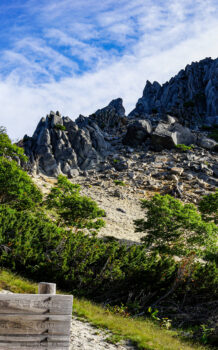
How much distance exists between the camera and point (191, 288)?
12.8 metres

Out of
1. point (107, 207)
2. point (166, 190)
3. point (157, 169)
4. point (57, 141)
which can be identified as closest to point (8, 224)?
point (107, 207)

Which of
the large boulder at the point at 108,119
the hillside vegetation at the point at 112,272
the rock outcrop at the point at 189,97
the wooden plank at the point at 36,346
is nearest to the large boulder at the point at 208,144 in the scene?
the rock outcrop at the point at 189,97

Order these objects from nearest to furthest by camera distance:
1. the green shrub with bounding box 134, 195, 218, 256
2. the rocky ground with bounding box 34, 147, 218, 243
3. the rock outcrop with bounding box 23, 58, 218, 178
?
1. the green shrub with bounding box 134, 195, 218, 256
2. the rocky ground with bounding box 34, 147, 218, 243
3. the rock outcrop with bounding box 23, 58, 218, 178

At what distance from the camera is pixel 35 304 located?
7.57ft

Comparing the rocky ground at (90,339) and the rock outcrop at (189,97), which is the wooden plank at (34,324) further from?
the rock outcrop at (189,97)

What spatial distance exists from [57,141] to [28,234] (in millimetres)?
48572

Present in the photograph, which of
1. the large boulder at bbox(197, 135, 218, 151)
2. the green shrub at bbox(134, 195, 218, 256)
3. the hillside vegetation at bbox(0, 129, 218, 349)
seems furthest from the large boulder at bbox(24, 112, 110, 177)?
the hillside vegetation at bbox(0, 129, 218, 349)

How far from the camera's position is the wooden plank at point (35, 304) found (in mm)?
2221

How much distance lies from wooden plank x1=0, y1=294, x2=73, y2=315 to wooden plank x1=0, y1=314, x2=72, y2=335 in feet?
0.13

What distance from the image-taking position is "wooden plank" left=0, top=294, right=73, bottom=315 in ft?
7.29

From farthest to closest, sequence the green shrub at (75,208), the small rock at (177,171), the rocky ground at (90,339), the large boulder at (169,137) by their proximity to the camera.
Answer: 1. the large boulder at (169,137)
2. the small rock at (177,171)
3. the green shrub at (75,208)
4. the rocky ground at (90,339)

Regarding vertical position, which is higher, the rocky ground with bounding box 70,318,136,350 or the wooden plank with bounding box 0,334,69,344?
the wooden plank with bounding box 0,334,69,344

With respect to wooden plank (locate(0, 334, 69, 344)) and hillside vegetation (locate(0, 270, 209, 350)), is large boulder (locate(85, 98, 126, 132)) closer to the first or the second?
hillside vegetation (locate(0, 270, 209, 350))

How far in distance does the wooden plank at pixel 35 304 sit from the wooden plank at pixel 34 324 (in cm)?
4
